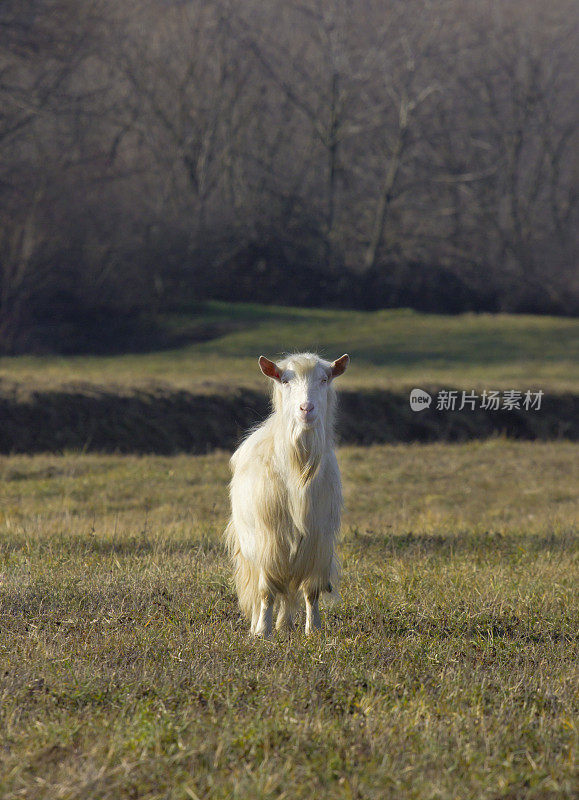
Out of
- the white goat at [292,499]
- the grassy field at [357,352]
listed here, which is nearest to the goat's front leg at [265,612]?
the white goat at [292,499]

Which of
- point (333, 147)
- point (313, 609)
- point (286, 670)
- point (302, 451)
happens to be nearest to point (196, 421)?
point (313, 609)

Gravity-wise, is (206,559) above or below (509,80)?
below

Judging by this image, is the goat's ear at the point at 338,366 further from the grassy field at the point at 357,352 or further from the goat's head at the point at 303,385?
the grassy field at the point at 357,352

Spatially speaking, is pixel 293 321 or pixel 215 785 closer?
pixel 215 785

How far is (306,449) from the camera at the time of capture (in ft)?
19.4

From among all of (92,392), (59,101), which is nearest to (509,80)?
(59,101)

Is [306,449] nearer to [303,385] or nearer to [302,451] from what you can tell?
[302,451]

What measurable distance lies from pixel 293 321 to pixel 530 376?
11640mm

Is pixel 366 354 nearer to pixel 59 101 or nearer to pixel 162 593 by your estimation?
pixel 59 101

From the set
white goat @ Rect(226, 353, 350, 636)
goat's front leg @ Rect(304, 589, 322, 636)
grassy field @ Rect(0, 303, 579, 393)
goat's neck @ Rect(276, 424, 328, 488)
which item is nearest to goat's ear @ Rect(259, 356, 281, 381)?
white goat @ Rect(226, 353, 350, 636)

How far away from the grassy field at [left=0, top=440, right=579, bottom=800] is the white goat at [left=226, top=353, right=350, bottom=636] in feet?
1.03

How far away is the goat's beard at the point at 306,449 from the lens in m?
5.87

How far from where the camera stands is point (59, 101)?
3419 cm

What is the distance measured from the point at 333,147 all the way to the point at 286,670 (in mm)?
41486
